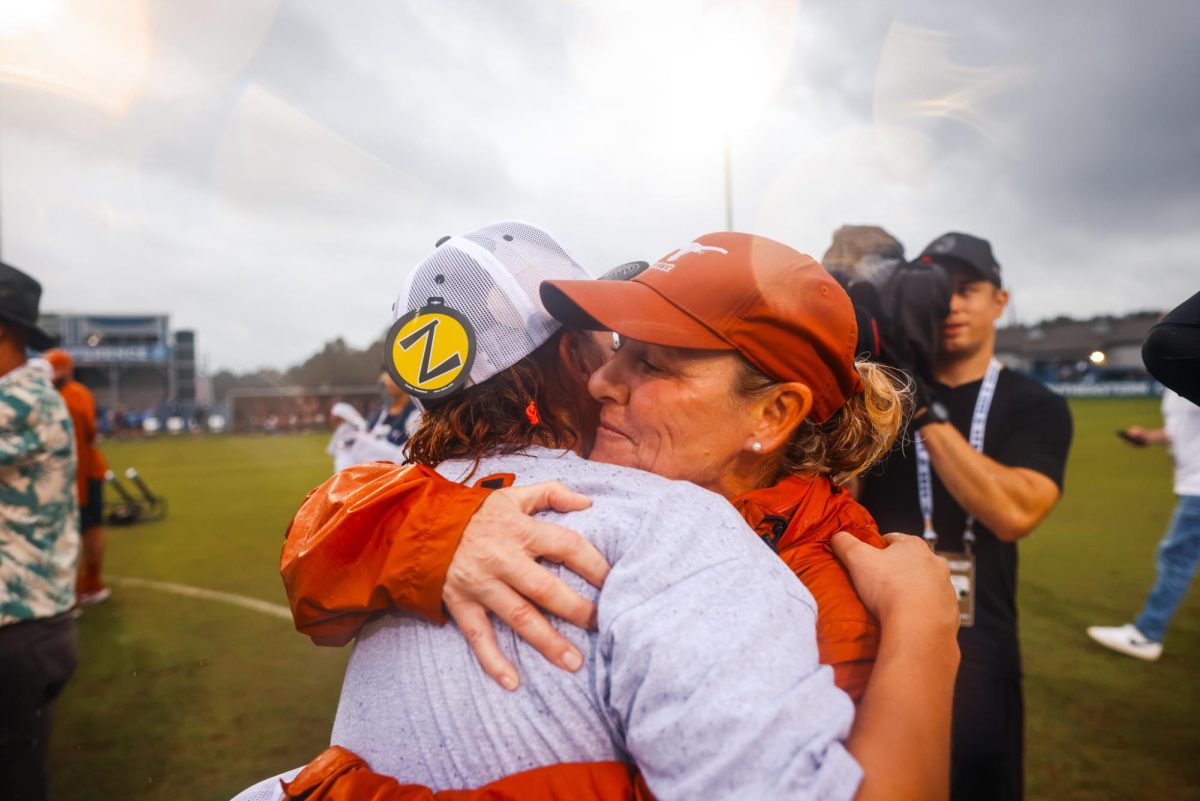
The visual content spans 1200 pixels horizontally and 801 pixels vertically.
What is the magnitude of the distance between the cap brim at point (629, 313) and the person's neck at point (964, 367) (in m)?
2.04

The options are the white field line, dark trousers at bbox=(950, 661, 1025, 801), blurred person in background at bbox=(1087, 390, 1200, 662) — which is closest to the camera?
dark trousers at bbox=(950, 661, 1025, 801)

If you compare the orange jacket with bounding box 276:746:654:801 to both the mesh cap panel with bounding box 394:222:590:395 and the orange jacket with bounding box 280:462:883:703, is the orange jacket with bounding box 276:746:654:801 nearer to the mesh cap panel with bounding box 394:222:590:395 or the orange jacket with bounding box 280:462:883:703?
the orange jacket with bounding box 280:462:883:703

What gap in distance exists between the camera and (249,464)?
82.6ft

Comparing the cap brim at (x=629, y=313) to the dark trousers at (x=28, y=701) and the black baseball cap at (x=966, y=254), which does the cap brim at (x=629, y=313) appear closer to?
the black baseball cap at (x=966, y=254)

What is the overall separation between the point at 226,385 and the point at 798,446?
259 ft

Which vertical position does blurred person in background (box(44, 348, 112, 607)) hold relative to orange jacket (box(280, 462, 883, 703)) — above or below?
below

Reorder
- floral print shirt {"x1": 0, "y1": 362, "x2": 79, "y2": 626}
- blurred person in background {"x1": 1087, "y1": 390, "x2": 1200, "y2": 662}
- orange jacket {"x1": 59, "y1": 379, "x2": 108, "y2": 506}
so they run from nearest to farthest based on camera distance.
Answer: floral print shirt {"x1": 0, "y1": 362, "x2": 79, "y2": 626} < blurred person in background {"x1": 1087, "y1": 390, "x2": 1200, "y2": 662} < orange jacket {"x1": 59, "y1": 379, "x2": 108, "y2": 506}

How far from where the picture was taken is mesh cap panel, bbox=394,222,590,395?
4.70 ft

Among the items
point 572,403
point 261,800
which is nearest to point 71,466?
point 261,800

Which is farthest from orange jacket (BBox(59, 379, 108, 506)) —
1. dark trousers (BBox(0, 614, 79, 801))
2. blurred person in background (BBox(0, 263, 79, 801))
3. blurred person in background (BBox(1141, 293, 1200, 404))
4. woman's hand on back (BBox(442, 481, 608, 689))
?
blurred person in background (BBox(1141, 293, 1200, 404))

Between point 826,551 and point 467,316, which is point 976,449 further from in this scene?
point 467,316

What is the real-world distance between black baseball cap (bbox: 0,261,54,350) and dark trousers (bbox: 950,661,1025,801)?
4280 millimetres

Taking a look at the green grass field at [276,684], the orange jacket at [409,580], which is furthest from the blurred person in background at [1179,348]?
the green grass field at [276,684]

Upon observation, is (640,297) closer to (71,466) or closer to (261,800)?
(261,800)
